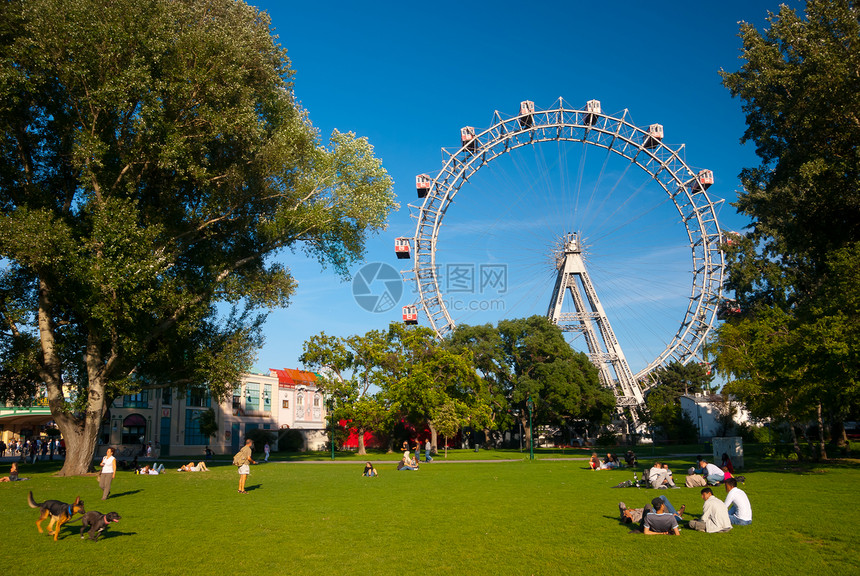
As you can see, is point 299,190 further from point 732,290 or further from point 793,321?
point 732,290

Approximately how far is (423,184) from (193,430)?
3479cm

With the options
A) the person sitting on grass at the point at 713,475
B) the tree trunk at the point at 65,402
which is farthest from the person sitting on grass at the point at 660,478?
the tree trunk at the point at 65,402

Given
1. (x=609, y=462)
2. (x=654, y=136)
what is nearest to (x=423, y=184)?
(x=654, y=136)

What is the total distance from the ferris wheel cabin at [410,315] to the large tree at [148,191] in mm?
22188

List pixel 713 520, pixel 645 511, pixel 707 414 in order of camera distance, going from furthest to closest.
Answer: pixel 707 414, pixel 645 511, pixel 713 520

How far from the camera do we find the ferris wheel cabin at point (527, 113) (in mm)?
50844

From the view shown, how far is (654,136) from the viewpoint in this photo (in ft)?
168

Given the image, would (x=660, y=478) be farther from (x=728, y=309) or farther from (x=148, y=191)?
(x=728, y=309)

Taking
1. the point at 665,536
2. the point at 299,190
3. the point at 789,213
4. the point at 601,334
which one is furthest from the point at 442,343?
the point at 665,536

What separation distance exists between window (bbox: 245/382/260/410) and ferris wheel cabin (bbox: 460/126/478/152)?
3799 cm

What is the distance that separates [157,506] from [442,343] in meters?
37.5

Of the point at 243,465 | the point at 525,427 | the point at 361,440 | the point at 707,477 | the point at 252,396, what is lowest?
the point at 707,477

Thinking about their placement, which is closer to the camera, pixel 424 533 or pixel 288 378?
pixel 424 533

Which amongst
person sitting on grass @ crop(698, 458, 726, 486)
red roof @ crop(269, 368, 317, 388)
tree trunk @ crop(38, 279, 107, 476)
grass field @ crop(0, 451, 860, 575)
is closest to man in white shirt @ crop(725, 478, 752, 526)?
grass field @ crop(0, 451, 860, 575)
